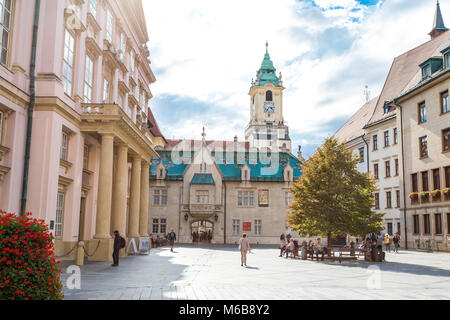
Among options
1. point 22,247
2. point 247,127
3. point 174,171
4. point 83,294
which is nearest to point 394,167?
point 174,171

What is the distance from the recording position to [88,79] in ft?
79.5

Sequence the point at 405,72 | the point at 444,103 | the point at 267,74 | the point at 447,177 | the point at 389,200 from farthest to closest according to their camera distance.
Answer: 1. the point at 267,74
2. the point at 389,200
3. the point at 405,72
4. the point at 444,103
5. the point at 447,177

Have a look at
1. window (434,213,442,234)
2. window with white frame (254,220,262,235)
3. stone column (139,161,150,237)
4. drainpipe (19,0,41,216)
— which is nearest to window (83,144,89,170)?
drainpipe (19,0,41,216)

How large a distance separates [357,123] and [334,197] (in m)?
32.9

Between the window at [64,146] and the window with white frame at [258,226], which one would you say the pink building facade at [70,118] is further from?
the window with white frame at [258,226]

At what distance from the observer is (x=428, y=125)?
116 feet

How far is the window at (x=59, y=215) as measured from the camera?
21016 millimetres

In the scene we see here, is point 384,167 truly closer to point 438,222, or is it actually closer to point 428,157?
point 428,157

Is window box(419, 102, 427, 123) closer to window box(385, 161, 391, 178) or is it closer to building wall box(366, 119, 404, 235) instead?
building wall box(366, 119, 404, 235)

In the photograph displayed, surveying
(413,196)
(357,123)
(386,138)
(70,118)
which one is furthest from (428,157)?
(70,118)

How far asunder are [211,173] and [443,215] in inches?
1107

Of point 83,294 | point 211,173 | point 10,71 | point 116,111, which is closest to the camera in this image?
point 83,294

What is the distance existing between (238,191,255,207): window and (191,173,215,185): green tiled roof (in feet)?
13.3
